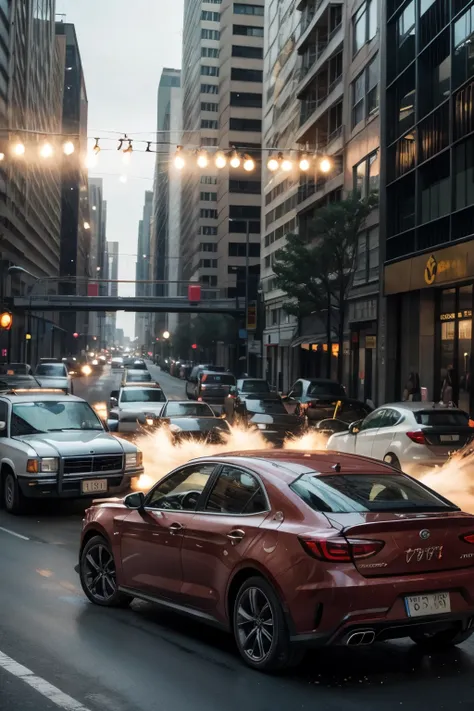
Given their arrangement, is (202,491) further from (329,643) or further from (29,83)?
(29,83)

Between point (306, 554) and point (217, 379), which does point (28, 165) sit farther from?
point (306, 554)

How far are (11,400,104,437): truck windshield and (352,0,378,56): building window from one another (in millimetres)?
30854

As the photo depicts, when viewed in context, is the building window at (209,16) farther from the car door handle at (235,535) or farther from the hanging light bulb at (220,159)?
the car door handle at (235,535)

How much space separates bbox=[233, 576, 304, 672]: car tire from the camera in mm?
5883

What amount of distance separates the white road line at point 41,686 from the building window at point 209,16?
153m

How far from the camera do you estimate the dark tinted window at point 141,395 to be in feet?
93.9

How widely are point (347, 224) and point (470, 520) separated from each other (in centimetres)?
3385

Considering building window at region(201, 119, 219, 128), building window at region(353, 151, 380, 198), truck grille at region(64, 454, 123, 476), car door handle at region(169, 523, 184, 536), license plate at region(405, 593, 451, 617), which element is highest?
building window at region(201, 119, 219, 128)

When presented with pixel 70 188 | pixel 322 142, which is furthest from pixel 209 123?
pixel 322 142

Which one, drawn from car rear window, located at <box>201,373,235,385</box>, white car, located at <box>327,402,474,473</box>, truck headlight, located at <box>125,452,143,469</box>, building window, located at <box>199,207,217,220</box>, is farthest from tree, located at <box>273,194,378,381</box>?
building window, located at <box>199,207,217,220</box>

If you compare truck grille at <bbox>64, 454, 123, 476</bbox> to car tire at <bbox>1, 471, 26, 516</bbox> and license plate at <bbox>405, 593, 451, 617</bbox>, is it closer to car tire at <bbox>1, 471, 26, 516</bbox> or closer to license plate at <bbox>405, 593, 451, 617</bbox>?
car tire at <bbox>1, 471, 26, 516</bbox>

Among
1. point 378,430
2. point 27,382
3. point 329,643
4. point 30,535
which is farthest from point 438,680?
point 27,382

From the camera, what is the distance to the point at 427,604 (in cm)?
594

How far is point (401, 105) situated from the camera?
36.5 metres
